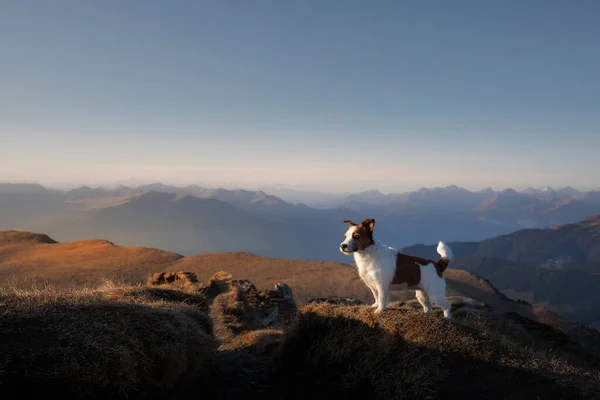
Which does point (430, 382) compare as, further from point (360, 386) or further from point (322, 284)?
point (322, 284)

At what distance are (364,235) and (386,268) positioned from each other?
29.6 inches

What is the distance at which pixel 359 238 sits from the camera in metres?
6.55

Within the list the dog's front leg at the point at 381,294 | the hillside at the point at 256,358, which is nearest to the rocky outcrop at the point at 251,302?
the hillside at the point at 256,358

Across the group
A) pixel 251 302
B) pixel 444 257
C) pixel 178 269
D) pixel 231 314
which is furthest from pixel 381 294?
pixel 178 269

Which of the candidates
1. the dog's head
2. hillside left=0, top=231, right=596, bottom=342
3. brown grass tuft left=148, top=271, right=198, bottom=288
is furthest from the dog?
hillside left=0, top=231, right=596, bottom=342

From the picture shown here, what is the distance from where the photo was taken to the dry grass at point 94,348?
4852mm

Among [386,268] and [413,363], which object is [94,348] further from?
[413,363]

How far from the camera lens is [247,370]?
821 centimetres

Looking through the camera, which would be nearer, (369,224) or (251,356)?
(369,224)

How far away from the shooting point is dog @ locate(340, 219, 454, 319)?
6660 mm

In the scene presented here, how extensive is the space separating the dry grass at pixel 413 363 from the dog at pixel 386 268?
0.62 m

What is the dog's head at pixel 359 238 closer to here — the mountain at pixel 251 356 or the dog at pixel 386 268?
the dog at pixel 386 268

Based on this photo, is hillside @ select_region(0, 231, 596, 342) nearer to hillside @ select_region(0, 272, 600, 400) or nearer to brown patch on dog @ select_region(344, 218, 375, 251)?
hillside @ select_region(0, 272, 600, 400)

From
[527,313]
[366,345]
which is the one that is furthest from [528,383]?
[527,313]
